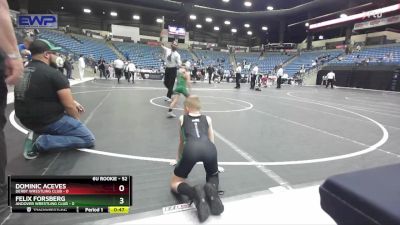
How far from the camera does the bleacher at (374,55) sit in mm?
24391

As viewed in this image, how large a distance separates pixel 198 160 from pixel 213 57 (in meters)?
44.2

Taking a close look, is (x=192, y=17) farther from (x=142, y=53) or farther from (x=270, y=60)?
(x=270, y=60)

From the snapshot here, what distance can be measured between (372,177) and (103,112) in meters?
6.41

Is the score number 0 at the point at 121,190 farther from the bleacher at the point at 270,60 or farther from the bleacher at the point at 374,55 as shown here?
the bleacher at the point at 270,60

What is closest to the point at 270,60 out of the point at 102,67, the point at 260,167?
the point at 102,67

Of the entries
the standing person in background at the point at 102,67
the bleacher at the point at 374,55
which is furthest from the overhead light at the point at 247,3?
the standing person in background at the point at 102,67

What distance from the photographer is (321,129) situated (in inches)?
236

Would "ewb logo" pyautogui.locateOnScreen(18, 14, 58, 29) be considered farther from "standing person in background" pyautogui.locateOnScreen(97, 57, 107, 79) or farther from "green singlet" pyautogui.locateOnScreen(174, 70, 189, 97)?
"standing person in background" pyautogui.locateOnScreen(97, 57, 107, 79)

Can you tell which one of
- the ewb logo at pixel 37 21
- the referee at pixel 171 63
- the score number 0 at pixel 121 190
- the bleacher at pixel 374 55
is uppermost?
the bleacher at pixel 374 55

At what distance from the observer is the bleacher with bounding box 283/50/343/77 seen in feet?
112

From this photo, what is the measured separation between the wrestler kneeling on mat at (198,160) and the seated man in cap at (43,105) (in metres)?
1.85

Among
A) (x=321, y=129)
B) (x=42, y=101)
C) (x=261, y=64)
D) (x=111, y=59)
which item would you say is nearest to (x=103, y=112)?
(x=42, y=101)

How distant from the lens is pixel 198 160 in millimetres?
2705

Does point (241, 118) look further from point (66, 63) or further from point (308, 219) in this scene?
point (66, 63)
